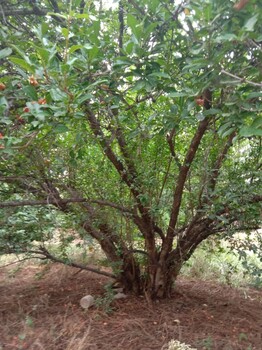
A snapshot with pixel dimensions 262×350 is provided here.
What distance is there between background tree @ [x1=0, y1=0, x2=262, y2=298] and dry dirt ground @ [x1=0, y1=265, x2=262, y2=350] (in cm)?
40

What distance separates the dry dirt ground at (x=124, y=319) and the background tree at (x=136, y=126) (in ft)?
1.30

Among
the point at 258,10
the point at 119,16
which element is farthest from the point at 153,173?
the point at 258,10

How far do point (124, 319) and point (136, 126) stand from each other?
182cm

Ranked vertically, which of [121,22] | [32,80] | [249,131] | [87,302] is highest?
[121,22]

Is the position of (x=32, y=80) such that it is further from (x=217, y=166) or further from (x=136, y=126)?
(x=217, y=166)

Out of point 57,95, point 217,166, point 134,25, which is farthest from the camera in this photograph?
point 217,166

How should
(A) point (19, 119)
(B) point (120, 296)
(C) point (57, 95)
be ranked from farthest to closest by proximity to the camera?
(B) point (120, 296) → (A) point (19, 119) → (C) point (57, 95)

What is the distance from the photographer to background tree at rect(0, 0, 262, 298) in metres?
1.79

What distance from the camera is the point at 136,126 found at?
306cm

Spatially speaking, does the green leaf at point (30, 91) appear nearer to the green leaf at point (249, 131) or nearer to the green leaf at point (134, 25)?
the green leaf at point (134, 25)

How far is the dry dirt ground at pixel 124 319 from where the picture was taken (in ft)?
9.69

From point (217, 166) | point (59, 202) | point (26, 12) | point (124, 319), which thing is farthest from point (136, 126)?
point (124, 319)

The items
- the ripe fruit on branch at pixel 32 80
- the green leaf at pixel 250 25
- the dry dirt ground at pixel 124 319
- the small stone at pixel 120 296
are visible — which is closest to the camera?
the green leaf at pixel 250 25

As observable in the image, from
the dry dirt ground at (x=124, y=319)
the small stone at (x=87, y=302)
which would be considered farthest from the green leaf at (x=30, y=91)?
the small stone at (x=87, y=302)
